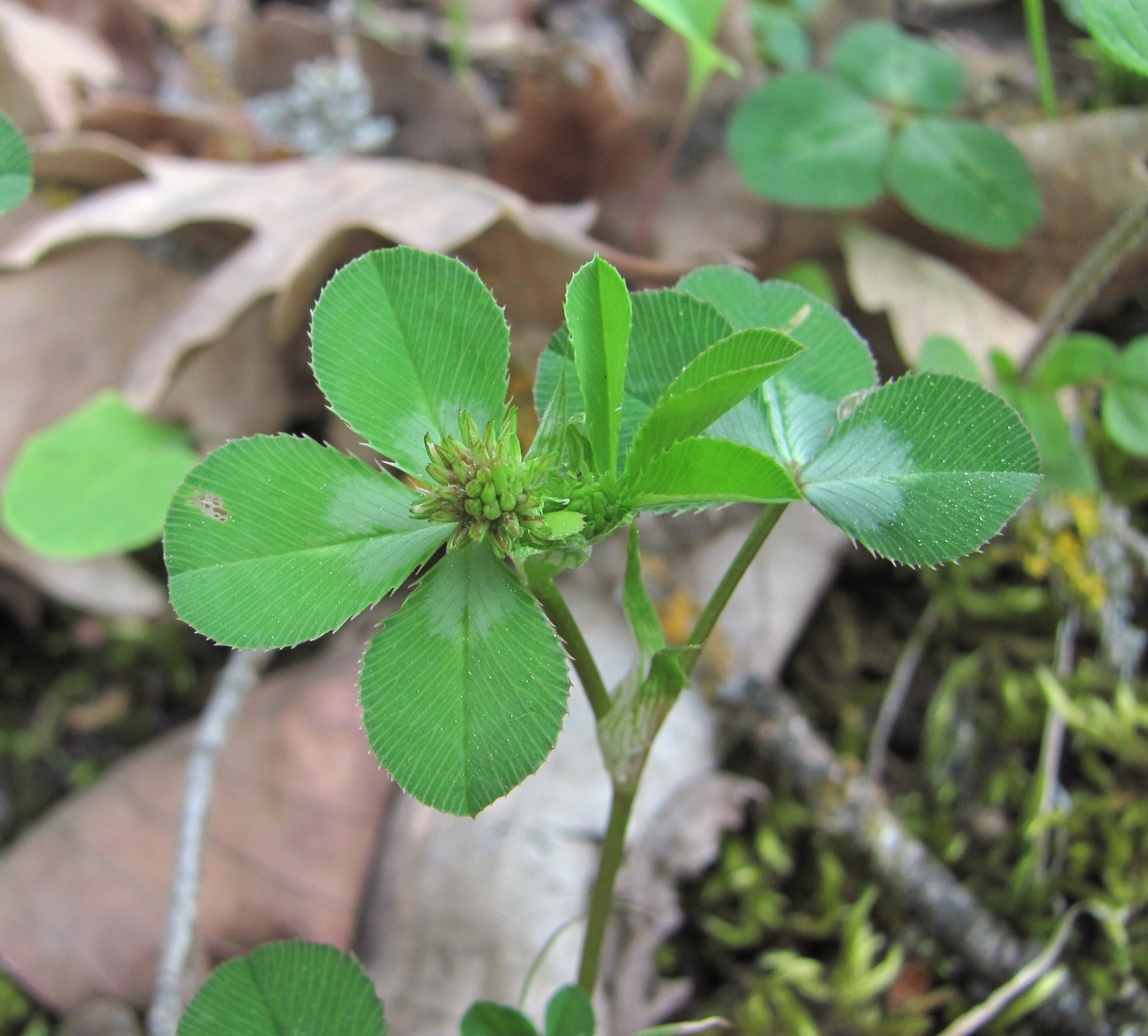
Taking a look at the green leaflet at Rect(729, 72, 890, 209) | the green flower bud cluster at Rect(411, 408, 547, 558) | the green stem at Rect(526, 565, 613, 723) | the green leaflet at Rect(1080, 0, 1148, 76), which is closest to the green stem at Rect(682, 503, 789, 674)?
the green stem at Rect(526, 565, 613, 723)

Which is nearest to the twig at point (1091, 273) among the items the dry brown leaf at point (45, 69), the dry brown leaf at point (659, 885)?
the dry brown leaf at point (659, 885)

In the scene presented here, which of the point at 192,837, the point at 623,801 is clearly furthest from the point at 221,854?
the point at 623,801

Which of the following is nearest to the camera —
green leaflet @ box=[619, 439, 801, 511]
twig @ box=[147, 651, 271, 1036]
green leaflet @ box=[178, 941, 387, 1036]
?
green leaflet @ box=[619, 439, 801, 511]

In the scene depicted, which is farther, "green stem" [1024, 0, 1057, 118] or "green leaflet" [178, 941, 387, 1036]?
"green stem" [1024, 0, 1057, 118]

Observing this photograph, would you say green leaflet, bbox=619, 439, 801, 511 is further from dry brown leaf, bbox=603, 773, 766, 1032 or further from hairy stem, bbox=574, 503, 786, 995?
dry brown leaf, bbox=603, 773, 766, 1032

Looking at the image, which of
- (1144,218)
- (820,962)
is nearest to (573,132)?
(1144,218)

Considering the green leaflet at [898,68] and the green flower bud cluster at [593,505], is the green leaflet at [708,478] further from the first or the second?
the green leaflet at [898,68]
